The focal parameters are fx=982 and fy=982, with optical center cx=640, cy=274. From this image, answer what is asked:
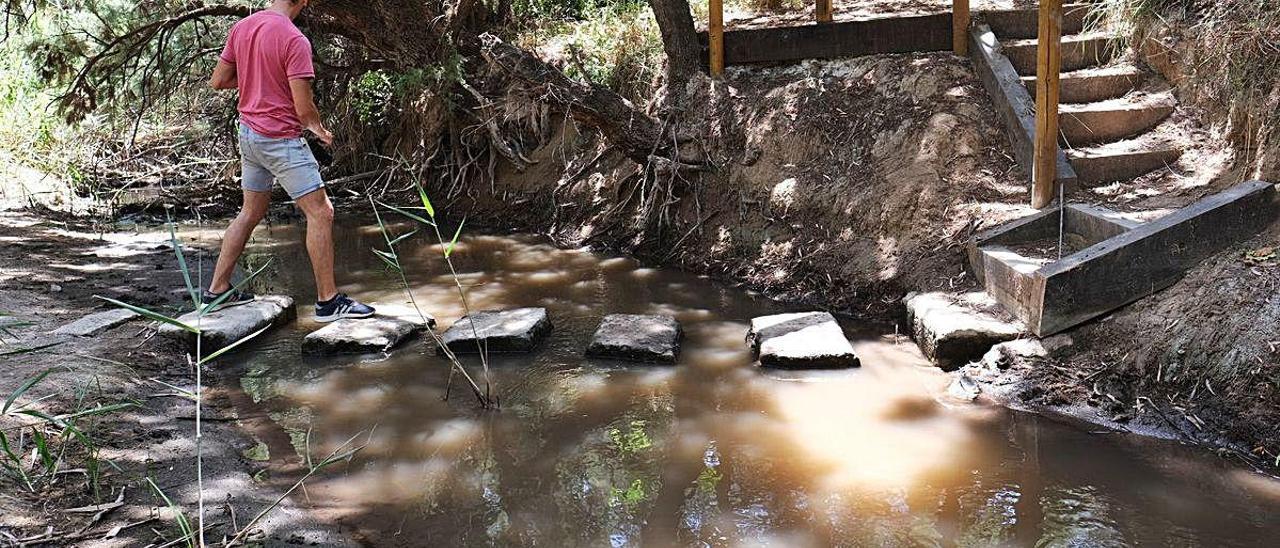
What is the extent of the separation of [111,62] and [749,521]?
6184 millimetres

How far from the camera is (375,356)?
4562 millimetres

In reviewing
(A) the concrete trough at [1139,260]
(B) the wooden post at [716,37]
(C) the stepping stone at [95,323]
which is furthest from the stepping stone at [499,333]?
(B) the wooden post at [716,37]

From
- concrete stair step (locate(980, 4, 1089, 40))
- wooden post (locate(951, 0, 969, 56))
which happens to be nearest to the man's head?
wooden post (locate(951, 0, 969, 56))

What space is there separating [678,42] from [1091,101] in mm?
2668

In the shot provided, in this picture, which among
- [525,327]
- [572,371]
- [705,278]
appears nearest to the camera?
[572,371]

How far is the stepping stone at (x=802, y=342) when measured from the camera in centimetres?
429

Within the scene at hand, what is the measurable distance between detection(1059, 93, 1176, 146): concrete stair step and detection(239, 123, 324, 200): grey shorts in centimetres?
396

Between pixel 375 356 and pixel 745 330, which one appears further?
pixel 745 330

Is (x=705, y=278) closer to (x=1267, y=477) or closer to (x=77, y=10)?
(x=1267, y=477)

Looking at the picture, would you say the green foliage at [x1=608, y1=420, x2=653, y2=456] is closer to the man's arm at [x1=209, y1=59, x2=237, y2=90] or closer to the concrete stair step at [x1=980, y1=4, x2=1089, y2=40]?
the man's arm at [x1=209, y1=59, x2=237, y2=90]

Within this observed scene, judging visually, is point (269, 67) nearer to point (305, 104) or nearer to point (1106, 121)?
point (305, 104)

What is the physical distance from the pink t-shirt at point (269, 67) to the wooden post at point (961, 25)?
3.90 m

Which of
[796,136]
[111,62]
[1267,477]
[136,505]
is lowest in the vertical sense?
[1267,477]

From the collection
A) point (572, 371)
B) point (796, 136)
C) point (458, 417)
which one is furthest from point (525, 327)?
point (796, 136)
